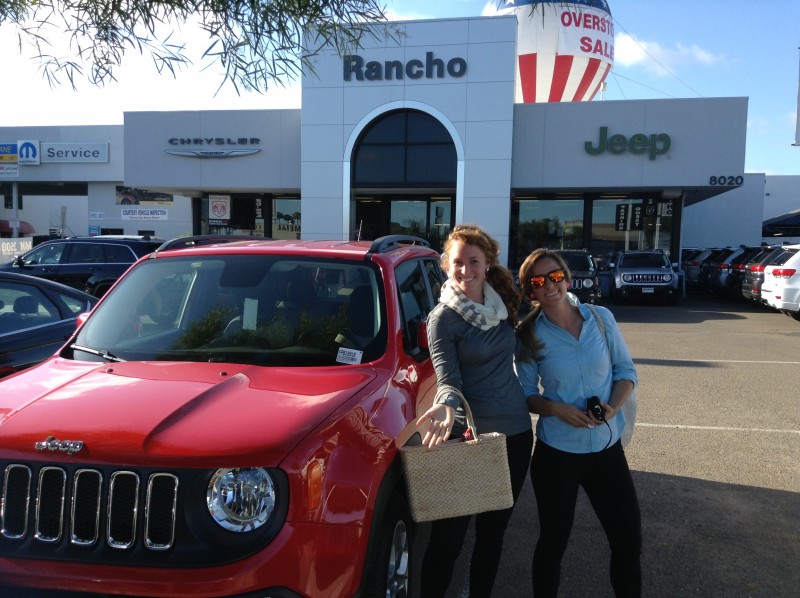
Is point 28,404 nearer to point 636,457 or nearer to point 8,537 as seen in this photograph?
point 8,537

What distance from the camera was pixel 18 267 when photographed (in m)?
13.3

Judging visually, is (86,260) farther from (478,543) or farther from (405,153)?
(478,543)

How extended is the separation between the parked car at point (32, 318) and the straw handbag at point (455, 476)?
3468 millimetres

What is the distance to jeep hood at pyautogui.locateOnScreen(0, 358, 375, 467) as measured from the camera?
83.5 inches

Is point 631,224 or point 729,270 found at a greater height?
point 631,224

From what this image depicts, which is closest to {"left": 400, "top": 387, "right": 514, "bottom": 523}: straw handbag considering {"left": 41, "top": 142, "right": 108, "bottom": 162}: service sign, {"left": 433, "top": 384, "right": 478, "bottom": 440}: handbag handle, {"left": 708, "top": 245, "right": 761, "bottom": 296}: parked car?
{"left": 433, "top": 384, "right": 478, "bottom": 440}: handbag handle

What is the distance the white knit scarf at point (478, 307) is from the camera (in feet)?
9.03

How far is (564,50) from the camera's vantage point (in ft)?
74.3

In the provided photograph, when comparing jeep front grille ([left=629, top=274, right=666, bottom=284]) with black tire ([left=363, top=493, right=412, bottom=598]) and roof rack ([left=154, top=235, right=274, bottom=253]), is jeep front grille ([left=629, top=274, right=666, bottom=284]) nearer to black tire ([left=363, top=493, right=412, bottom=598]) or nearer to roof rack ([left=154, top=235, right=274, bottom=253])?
roof rack ([left=154, top=235, right=274, bottom=253])

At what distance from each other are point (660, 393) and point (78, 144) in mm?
37030

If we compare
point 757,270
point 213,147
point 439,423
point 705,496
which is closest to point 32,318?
point 439,423

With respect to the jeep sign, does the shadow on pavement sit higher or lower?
lower

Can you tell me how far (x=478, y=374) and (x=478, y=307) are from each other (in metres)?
0.30

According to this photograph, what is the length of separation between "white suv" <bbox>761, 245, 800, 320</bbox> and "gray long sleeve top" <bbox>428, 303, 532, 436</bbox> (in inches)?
523
